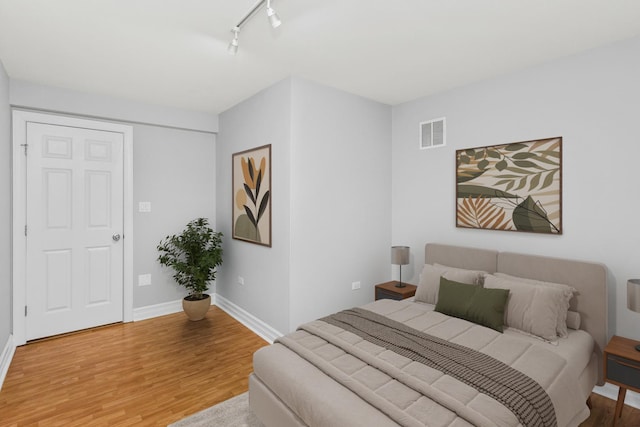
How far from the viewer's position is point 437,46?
8.14 ft

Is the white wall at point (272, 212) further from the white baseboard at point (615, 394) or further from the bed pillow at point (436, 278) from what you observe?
the white baseboard at point (615, 394)

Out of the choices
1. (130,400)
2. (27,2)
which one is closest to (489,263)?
(130,400)

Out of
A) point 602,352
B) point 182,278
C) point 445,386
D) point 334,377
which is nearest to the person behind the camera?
point 445,386

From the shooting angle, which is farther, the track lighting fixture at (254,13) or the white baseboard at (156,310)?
the white baseboard at (156,310)

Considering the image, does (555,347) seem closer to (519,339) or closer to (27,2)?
(519,339)

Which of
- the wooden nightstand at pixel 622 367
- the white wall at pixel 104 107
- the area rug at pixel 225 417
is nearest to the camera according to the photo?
the wooden nightstand at pixel 622 367

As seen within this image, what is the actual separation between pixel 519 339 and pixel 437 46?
7.06 ft

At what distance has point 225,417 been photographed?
2.20 meters

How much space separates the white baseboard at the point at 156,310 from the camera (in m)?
3.97

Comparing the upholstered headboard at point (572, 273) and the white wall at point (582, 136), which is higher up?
the white wall at point (582, 136)

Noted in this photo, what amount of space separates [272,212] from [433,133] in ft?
6.24

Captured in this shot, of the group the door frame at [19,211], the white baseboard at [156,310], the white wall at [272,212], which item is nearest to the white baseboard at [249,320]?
the white wall at [272,212]

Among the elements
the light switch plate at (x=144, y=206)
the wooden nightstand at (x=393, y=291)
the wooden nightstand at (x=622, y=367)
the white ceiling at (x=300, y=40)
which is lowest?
the wooden nightstand at (x=622, y=367)

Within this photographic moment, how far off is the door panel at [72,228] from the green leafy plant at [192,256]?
54cm
